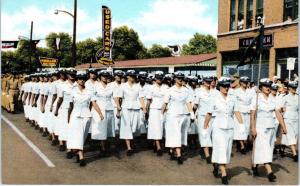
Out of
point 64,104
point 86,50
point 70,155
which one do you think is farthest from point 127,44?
point 70,155

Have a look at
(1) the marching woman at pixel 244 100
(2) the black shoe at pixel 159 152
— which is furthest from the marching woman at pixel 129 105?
(1) the marching woman at pixel 244 100

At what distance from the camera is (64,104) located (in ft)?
38.7

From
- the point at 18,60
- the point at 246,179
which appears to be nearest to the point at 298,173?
the point at 246,179

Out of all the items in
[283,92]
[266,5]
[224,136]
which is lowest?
[224,136]

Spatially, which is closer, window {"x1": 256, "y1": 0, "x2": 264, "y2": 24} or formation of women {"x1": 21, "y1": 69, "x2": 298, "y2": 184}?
formation of women {"x1": 21, "y1": 69, "x2": 298, "y2": 184}

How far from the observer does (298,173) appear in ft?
31.2

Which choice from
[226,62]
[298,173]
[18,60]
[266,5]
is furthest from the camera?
[18,60]

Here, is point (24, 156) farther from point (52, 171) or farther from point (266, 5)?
point (266, 5)

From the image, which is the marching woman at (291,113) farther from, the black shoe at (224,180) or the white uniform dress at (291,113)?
the black shoe at (224,180)

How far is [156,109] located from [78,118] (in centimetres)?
266

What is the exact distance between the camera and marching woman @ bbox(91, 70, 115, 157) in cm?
1133

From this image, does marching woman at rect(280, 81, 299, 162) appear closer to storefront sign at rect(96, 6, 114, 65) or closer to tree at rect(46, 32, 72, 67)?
storefront sign at rect(96, 6, 114, 65)

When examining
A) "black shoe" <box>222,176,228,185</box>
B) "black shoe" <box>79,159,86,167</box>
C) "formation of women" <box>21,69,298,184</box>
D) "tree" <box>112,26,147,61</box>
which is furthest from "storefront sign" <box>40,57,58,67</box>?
"tree" <box>112,26,147,61</box>

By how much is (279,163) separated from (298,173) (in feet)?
4.49
